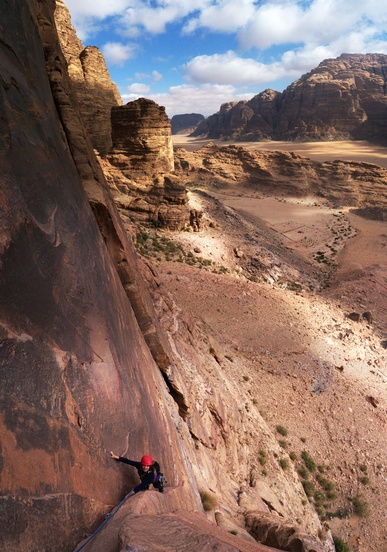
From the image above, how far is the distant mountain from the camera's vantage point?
338ft

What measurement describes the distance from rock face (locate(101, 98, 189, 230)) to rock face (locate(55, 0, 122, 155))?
27.5 feet

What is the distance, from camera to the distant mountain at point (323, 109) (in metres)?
103

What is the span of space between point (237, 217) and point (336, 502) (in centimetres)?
2946

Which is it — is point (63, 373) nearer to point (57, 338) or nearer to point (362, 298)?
point (57, 338)

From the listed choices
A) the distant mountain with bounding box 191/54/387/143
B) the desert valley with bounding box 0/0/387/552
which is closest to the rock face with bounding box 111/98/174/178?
the desert valley with bounding box 0/0/387/552

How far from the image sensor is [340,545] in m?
10.3

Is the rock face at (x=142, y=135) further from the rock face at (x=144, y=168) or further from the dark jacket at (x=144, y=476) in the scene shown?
the dark jacket at (x=144, y=476)

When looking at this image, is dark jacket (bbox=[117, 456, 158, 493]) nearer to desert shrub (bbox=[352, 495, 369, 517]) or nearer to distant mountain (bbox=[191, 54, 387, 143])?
desert shrub (bbox=[352, 495, 369, 517])

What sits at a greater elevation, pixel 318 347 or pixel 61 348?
pixel 61 348

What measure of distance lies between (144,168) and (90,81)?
17.8 metres

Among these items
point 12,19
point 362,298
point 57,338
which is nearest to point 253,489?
point 57,338

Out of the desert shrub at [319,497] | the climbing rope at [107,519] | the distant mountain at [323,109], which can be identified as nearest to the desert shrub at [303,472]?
the desert shrub at [319,497]

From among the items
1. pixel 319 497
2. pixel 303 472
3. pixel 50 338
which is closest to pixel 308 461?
pixel 303 472

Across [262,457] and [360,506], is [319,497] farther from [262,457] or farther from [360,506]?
[262,457]
